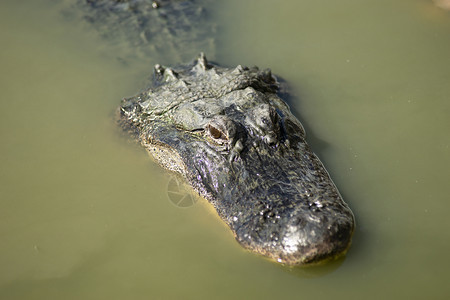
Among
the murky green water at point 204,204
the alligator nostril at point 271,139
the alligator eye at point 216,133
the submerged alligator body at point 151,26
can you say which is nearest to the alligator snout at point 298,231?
the murky green water at point 204,204

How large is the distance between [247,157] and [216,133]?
0.39 metres

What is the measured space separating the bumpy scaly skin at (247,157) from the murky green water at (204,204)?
21cm

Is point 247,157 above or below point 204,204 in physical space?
above

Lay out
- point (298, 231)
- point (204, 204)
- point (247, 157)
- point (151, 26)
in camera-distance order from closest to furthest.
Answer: point (298, 231) → point (247, 157) → point (204, 204) → point (151, 26)

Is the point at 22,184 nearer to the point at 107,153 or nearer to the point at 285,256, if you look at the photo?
the point at 107,153

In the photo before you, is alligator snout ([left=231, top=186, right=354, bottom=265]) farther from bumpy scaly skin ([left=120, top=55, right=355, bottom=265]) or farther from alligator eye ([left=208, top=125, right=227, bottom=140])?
alligator eye ([left=208, top=125, right=227, bottom=140])

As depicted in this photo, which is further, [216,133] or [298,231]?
[216,133]

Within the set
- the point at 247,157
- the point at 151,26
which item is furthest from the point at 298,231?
the point at 151,26

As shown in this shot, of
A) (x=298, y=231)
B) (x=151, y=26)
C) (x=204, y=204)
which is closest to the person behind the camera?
(x=298, y=231)

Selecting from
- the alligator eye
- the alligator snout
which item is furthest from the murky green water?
the alligator eye

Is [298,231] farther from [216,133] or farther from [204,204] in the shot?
[216,133]

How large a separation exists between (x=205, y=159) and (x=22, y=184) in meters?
1.93

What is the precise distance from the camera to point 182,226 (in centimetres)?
414

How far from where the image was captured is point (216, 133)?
4.31 metres
